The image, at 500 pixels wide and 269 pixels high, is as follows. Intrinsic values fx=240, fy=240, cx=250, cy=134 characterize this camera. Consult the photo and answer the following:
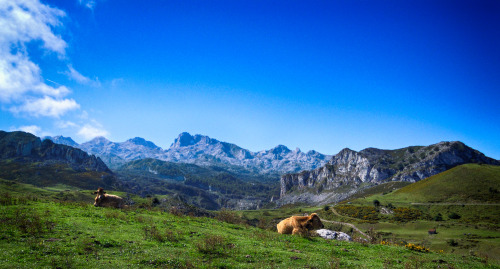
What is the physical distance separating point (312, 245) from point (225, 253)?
26.0 feet

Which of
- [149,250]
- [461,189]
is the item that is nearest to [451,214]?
[461,189]

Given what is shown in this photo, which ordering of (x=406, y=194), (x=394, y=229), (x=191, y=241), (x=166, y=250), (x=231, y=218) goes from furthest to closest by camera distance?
(x=406, y=194)
(x=394, y=229)
(x=231, y=218)
(x=191, y=241)
(x=166, y=250)

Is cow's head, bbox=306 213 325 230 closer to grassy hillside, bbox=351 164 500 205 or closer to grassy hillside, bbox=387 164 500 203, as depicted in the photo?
grassy hillside, bbox=351 164 500 205

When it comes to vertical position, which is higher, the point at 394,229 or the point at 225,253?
the point at 225,253

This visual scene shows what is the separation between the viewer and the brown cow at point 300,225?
77.7 feet

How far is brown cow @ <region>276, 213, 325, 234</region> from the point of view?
77.7ft

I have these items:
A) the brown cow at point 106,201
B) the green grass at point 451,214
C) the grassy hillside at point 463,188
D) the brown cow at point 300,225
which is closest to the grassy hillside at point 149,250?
the brown cow at point 300,225

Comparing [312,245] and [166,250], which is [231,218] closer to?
[312,245]

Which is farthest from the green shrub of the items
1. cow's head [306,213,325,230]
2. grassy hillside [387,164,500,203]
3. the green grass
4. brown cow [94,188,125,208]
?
grassy hillside [387,164,500,203]

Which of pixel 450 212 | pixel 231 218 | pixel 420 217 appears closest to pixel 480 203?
pixel 450 212

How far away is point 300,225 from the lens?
24000mm

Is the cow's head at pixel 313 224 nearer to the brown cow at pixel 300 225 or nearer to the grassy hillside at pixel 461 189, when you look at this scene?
the brown cow at pixel 300 225

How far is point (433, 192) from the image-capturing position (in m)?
128

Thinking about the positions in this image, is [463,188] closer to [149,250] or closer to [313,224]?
[313,224]
